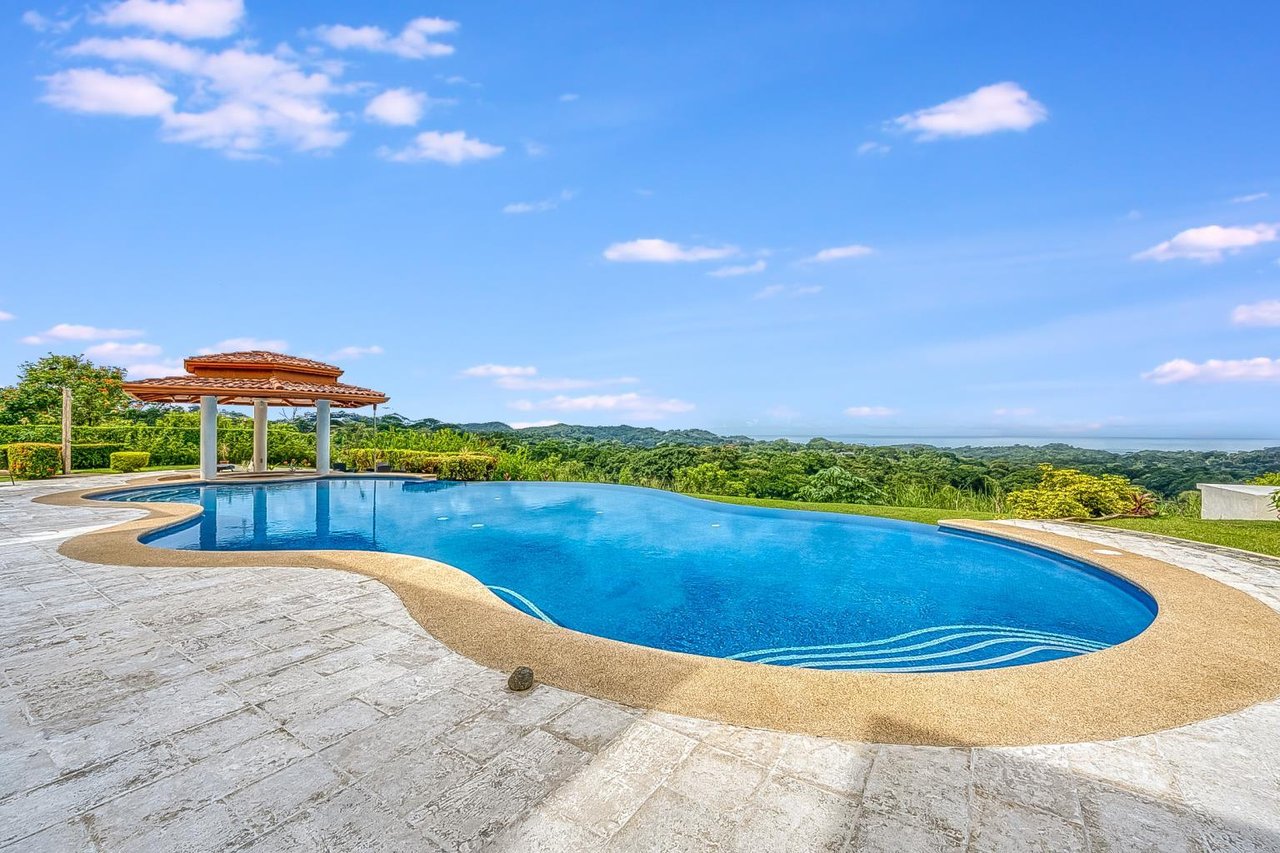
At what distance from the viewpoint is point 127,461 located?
51.8 ft

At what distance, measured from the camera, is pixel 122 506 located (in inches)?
375

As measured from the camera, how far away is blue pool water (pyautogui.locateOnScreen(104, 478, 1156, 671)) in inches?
187

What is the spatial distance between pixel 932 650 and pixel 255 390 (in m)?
14.3

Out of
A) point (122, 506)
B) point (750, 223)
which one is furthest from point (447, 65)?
point (122, 506)

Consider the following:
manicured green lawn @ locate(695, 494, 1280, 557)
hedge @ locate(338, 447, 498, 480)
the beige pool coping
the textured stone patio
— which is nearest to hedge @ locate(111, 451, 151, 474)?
hedge @ locate(338, 447, 498, 480)

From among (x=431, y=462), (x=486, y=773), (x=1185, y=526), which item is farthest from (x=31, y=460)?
(x=1185, y=526)

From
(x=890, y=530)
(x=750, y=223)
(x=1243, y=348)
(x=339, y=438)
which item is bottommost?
(x=890, y=530)

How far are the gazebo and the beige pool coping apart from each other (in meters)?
10.7

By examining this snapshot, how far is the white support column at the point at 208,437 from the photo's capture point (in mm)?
12656

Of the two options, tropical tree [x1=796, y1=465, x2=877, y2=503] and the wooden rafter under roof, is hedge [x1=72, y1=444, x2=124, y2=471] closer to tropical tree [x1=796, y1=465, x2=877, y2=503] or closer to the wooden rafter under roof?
the wooden rafter under roof

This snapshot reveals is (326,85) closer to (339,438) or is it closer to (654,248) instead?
(654,248)

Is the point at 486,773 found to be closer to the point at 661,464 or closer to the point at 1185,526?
the point at 1185,526

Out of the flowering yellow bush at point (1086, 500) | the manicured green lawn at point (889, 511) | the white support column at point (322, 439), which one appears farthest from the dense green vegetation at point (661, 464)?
the white support column at point (322, 439)

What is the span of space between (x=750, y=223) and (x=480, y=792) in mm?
16674
